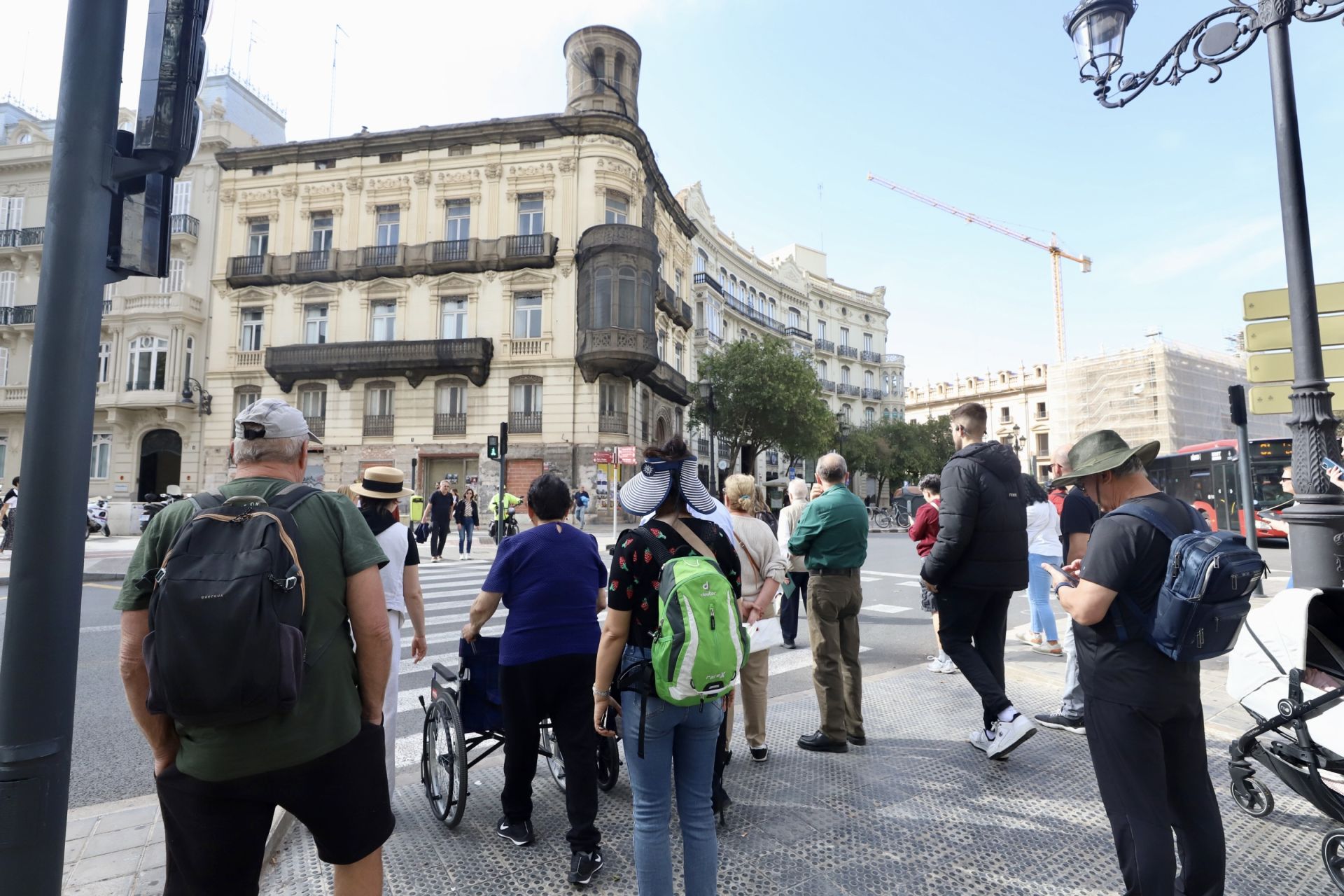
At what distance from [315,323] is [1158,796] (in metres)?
33.3

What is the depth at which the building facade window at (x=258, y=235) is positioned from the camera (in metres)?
Answer: 31.1

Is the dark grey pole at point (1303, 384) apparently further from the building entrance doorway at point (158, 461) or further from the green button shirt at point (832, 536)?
the building entrance doorway at point (158, 461)

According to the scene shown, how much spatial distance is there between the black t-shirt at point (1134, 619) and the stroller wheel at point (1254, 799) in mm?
1485

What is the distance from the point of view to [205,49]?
2486 mm

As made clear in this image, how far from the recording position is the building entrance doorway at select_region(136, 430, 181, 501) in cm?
3088

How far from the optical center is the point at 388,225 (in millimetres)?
30219

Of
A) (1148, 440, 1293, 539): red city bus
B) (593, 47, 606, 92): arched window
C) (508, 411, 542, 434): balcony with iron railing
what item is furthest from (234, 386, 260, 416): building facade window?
(1148, 440, 1293, 539): red city bus

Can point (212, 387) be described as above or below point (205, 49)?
above

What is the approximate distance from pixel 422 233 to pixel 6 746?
30.7 m

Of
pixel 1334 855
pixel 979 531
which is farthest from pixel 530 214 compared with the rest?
pixel 1334 855

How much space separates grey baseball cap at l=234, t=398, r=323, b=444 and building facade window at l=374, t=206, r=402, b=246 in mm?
31030

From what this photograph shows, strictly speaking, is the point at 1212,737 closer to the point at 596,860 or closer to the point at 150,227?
the point at 596,860

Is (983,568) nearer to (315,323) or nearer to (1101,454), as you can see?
(1101,454)

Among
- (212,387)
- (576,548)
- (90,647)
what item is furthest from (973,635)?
(212,387)
